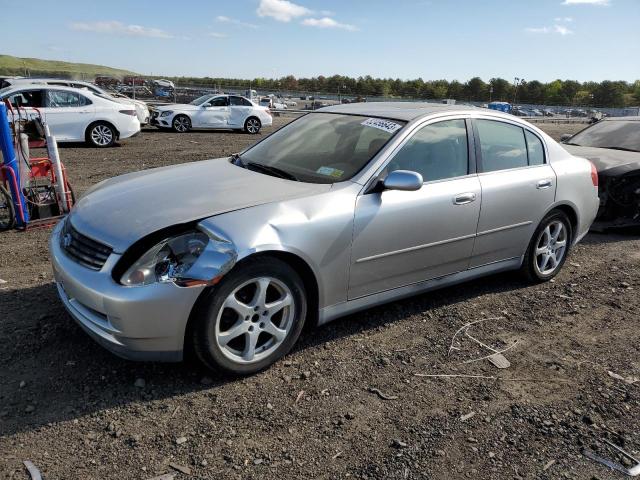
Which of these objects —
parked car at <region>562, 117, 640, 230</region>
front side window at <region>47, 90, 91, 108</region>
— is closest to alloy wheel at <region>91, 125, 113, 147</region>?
front side window at <region>47, 90, 91, 108</region>

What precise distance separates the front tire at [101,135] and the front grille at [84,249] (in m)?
10.2

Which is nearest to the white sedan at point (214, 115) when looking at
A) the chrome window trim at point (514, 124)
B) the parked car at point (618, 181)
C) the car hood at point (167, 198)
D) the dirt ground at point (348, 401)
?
the parked car at point (618, 181)

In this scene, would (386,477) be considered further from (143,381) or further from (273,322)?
(143,381)

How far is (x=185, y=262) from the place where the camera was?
290cm

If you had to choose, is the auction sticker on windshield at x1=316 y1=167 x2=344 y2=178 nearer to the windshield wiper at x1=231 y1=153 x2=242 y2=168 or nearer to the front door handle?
the windshield wiper at x1=231 y1=153 x2=242 y2=168

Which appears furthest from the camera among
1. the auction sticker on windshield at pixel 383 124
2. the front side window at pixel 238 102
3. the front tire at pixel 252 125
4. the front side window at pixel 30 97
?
the front tire at pixel 252 125

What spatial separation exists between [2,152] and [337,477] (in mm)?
5160

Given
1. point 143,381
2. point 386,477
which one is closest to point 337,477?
point 386,477

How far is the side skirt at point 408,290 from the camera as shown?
3527 millimetres

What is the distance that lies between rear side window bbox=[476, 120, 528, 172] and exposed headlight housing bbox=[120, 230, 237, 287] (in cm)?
239

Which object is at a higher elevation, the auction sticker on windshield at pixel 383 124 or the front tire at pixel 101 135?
the auction sticker on windshield at pixel 383 124

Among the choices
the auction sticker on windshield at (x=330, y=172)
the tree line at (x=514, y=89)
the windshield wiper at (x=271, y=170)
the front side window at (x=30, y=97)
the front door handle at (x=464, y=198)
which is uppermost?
the auction sticker on windshield at (x=330, y=172)

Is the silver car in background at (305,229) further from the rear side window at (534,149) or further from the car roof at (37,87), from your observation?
the car roof at (37,87)

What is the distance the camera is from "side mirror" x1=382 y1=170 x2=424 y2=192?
3.44 m
